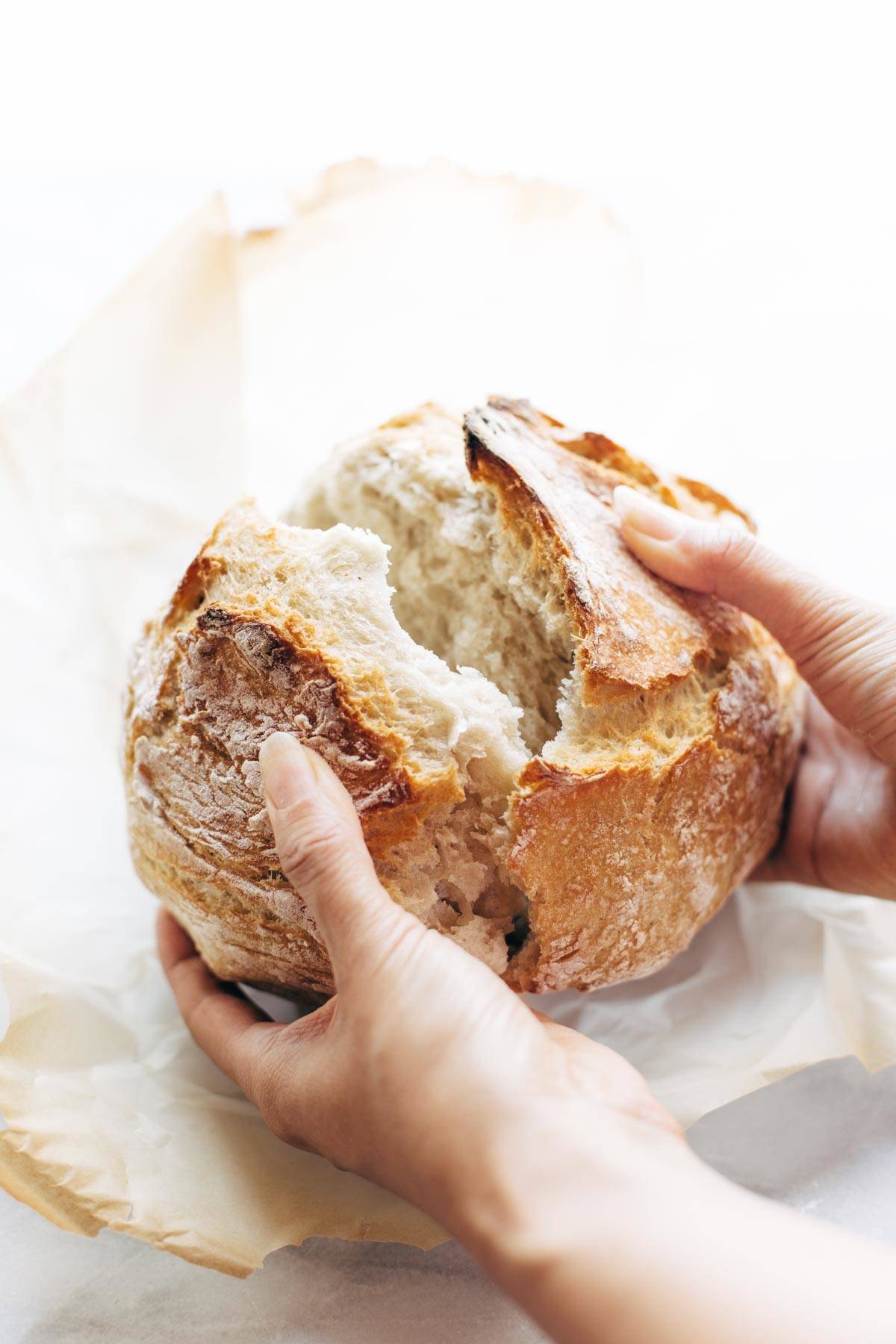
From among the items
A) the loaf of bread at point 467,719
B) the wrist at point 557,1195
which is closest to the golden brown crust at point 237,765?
the loaf of bread at point 467,719

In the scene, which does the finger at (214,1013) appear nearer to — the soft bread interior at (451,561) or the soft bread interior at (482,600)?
the soft bread interior at (482,600)

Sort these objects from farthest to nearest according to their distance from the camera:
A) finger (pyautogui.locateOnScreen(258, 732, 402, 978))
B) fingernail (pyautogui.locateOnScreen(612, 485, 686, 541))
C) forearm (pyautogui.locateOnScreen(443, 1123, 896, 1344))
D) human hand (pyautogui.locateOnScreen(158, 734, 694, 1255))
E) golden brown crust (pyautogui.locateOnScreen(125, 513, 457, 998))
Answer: fingernail (pyautogui.locateOnScreen(612, 485, 686, 541)) < golden brown crust (pyautogui.locateOnScreen(125, 513, 457, 998)) < finger (pyautogui.locateOnScreen(258, 732, 402, 978)) < human hand (pyautogui.locateOnScreen(158, 734, 694, 1255)) < forearm (pyautogui.locateOnScreen(443, 1123, 896, 1344))

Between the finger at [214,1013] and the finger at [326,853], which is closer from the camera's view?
the finger at [326,853]

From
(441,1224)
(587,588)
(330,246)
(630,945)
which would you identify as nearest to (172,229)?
(330,246)

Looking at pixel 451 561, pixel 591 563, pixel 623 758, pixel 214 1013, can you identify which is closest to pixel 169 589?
pixel 451 561

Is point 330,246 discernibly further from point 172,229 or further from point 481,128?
point 481,128

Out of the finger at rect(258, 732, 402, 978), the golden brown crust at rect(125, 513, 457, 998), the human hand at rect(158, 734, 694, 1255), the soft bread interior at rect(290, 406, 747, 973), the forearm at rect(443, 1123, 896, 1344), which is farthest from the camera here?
the soft bread interior at rect(290, 406, 747, 973)

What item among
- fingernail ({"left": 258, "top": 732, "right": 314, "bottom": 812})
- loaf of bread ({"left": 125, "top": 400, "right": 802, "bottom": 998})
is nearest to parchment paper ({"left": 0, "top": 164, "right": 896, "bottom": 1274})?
loaf of bread ({"left": 125, "top": 400, "right": 802, "bottom": 998})

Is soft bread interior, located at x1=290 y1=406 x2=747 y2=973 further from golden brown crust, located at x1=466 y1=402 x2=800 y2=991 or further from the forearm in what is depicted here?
the forearm
